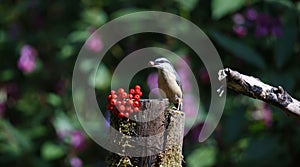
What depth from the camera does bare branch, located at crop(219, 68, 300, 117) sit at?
1772 millimetres

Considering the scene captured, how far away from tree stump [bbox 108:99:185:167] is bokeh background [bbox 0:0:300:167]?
147 centimetres

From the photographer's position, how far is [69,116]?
13.7ft

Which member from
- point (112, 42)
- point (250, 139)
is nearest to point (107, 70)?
point (112, 42)

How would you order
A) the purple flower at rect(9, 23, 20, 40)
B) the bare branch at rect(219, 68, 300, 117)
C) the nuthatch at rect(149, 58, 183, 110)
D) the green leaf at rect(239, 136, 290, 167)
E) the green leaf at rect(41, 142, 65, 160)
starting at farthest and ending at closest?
the purple flower at rect(9, 23, 20, 40) < the green leaf at rect(41, 142, 65, 160) < the green leaf at rect(239, 136, 290, 167) < the nuthatch at rect(149, 58, 183, 110) < the bare branch at rect(219, 68, 300, 117)

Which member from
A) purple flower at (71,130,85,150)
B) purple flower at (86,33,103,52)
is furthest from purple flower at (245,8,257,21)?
purple flower at (71,130,85,150)

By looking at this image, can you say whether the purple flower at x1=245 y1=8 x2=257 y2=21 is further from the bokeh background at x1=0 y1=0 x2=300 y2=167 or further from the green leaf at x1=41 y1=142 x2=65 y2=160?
the green leaf at x1=41 y1=142 x2=65 y2=160

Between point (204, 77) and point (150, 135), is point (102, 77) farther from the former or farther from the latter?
point (150, 135)

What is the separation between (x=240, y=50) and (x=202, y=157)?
586mm

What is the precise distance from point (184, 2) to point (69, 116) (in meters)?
1.19

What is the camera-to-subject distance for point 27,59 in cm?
434

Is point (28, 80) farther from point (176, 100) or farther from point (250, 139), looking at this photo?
point (176, 100)

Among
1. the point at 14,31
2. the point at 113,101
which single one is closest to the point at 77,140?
Answer: the point at 14,31

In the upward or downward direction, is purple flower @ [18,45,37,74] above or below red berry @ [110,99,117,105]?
above

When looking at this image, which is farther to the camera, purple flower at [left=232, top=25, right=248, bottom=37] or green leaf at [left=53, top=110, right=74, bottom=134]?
green leaf at [left=53, top=110, right=74, bottom=134]
